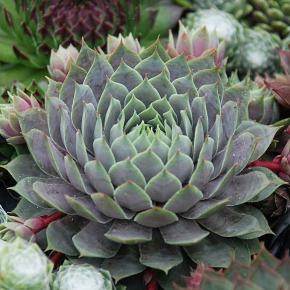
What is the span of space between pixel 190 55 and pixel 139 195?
0.38m

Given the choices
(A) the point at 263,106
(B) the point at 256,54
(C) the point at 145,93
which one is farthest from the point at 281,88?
(B) the point at 256,54

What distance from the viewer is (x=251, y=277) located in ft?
2.81

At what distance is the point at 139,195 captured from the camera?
956 mm

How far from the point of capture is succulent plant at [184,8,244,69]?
1575mm

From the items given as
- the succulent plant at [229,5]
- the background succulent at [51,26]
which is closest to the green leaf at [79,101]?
the background succulent at [51,26]

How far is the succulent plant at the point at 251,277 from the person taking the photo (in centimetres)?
83

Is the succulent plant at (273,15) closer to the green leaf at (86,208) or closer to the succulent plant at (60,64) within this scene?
the succulent plant at (60,64)

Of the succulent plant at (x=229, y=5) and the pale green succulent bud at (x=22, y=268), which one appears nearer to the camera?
the pale green succulent bud at (x=22, y=268)

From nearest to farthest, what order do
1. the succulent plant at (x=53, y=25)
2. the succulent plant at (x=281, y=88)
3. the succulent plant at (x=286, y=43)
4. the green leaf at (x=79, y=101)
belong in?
the green leaf at (x=79, y=101)
the succulent plant at (x=281, y=88)
the succulent plant at (x=53, y=25)
the succulent plant at (x=286, y=43)

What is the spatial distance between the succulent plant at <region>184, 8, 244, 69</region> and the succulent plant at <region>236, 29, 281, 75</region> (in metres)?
0.03

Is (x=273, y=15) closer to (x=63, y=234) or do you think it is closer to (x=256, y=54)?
(x=256, y=54)

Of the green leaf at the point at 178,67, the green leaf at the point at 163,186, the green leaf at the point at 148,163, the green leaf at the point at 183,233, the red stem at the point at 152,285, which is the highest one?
the green leaf at the point at 178,67

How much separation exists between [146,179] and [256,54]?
783mm

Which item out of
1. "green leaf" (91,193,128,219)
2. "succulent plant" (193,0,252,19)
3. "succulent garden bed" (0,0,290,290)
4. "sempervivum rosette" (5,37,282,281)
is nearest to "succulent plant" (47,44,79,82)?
"succulent garden bed" (0,0,290,290)
